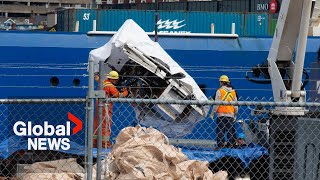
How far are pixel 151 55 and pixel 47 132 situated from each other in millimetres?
2210

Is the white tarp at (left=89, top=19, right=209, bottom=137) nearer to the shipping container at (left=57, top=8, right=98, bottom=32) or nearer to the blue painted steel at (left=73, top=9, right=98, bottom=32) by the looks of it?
the shipping container at (left=57, top=8, right=98, bottom=32)

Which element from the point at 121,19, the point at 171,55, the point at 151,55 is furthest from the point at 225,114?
the point at 121,19

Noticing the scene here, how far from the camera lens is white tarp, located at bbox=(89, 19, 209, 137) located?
44.5ft

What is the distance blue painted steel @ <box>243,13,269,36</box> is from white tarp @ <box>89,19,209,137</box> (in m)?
12.3

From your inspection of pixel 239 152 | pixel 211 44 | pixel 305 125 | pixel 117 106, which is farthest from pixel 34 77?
pixel 305 125

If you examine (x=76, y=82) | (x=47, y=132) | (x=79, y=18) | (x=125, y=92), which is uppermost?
(x=79, y=18)

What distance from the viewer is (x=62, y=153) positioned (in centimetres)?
1173

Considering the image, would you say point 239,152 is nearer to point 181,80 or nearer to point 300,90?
point 300,90

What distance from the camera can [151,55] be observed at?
14016 millimetres

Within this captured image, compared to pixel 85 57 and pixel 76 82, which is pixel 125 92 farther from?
pixel 85 57

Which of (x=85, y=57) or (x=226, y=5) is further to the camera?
(x=226, y=5)

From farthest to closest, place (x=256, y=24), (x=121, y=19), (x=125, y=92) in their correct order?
(x=256, y=24) < (x=121, y=19) < (x=125, y=92)

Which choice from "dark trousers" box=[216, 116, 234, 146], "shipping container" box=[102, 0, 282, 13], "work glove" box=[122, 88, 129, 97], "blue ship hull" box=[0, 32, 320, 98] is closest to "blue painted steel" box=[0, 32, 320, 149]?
"blue ship hull" box=[0, 32, 320, 98]

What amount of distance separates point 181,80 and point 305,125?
17.4 feet
